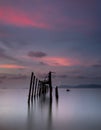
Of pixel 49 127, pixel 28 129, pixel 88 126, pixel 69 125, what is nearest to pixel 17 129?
pixel 28 129

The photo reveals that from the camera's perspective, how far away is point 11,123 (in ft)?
49.6

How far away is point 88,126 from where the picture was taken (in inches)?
567

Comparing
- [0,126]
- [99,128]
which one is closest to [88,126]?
[99,128]

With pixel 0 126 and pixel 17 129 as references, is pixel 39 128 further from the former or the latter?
pixel 0 126

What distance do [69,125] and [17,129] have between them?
10.3 feet

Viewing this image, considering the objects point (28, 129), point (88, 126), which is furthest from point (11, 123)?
point (88, 126)

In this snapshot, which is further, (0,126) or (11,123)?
(11,123)

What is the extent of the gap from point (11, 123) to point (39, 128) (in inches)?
96.3

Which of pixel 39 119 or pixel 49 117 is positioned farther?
pixel 49 117

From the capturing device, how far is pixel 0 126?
14.0 meters

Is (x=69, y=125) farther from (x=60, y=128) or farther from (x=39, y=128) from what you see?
(x=39, y=128)

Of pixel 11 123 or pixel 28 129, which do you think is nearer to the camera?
pixel 28 129

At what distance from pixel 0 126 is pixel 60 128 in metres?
3.31

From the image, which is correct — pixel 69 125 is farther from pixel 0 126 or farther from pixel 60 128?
pixel 0 126
